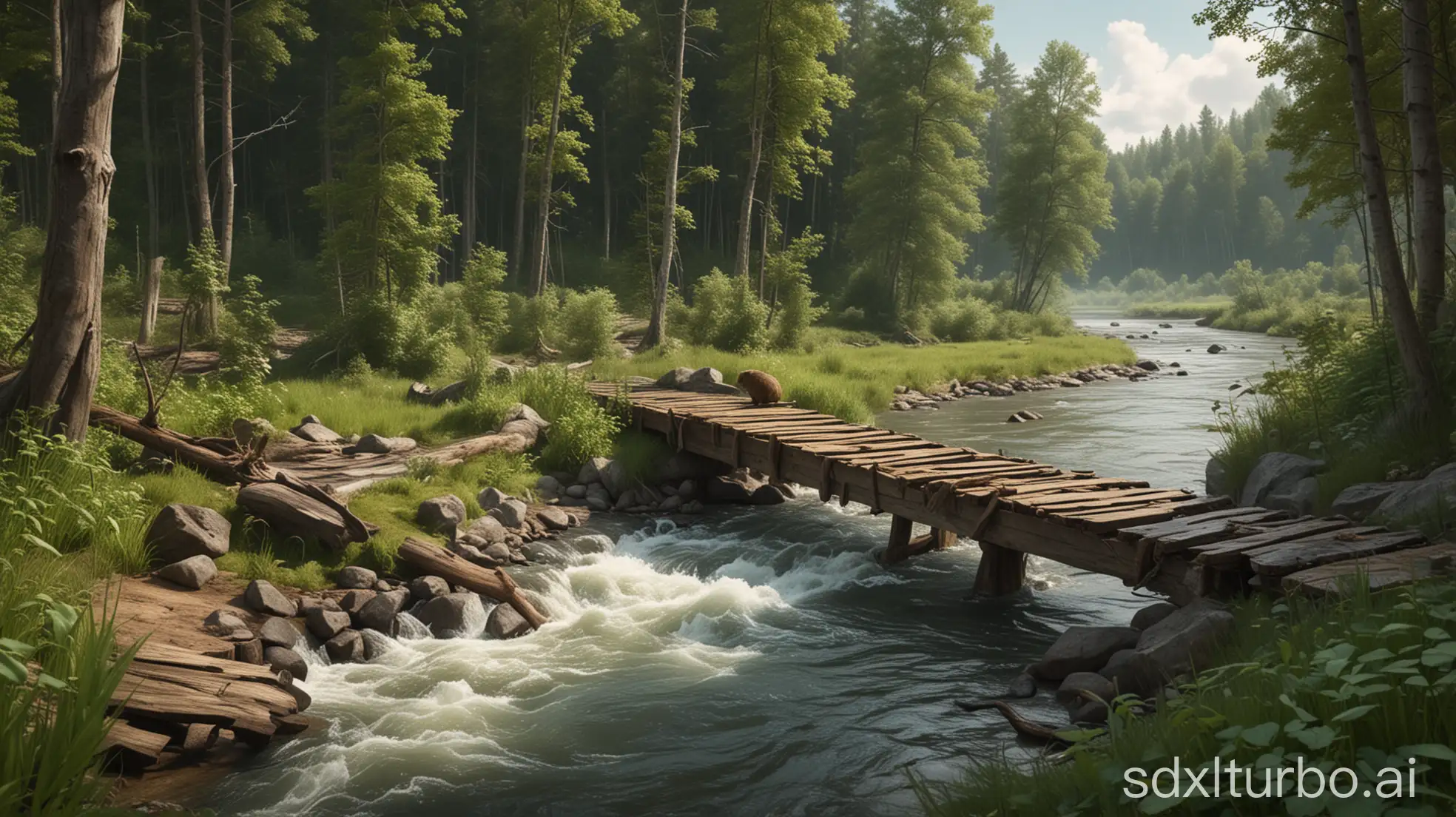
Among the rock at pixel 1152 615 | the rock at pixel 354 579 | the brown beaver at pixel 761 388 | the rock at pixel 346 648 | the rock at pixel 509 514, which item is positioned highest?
the brown beaver at pixel 761 388

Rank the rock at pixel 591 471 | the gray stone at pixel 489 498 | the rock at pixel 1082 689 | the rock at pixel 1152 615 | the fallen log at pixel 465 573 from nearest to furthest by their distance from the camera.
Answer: the rock at pixel 1082 689
the rock at pixel 1152 615
the fallen log at pixel 465 573
the gray stone at pixel 489 498
the rock at pixel 591 471

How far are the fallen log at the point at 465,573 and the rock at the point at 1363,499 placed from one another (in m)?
6.46

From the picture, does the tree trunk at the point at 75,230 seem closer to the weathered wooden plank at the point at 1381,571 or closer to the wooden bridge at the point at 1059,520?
the wooden bridge at the point at 1059,520

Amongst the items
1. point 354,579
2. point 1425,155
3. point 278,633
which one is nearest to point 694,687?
point 278,633

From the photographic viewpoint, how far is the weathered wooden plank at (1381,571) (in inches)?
217

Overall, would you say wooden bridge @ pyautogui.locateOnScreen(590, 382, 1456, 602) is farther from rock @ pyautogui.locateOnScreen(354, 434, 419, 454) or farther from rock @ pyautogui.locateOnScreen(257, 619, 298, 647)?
rock @ pyautogui.locateOnScreen(257, 619, 298, 647)

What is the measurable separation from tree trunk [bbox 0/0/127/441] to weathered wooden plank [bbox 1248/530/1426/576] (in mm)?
8729

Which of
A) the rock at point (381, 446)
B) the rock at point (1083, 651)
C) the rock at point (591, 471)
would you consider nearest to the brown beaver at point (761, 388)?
the rock at point (591, 471)

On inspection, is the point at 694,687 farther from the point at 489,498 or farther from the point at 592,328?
the point at 592,328

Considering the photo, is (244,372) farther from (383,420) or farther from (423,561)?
(423,561)

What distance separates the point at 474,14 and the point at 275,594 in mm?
38081

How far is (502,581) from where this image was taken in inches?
353

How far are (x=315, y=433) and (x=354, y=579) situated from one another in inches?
186

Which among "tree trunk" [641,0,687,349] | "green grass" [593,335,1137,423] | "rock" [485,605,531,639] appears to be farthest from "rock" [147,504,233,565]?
"tree trunk" [641,0,687,349]
